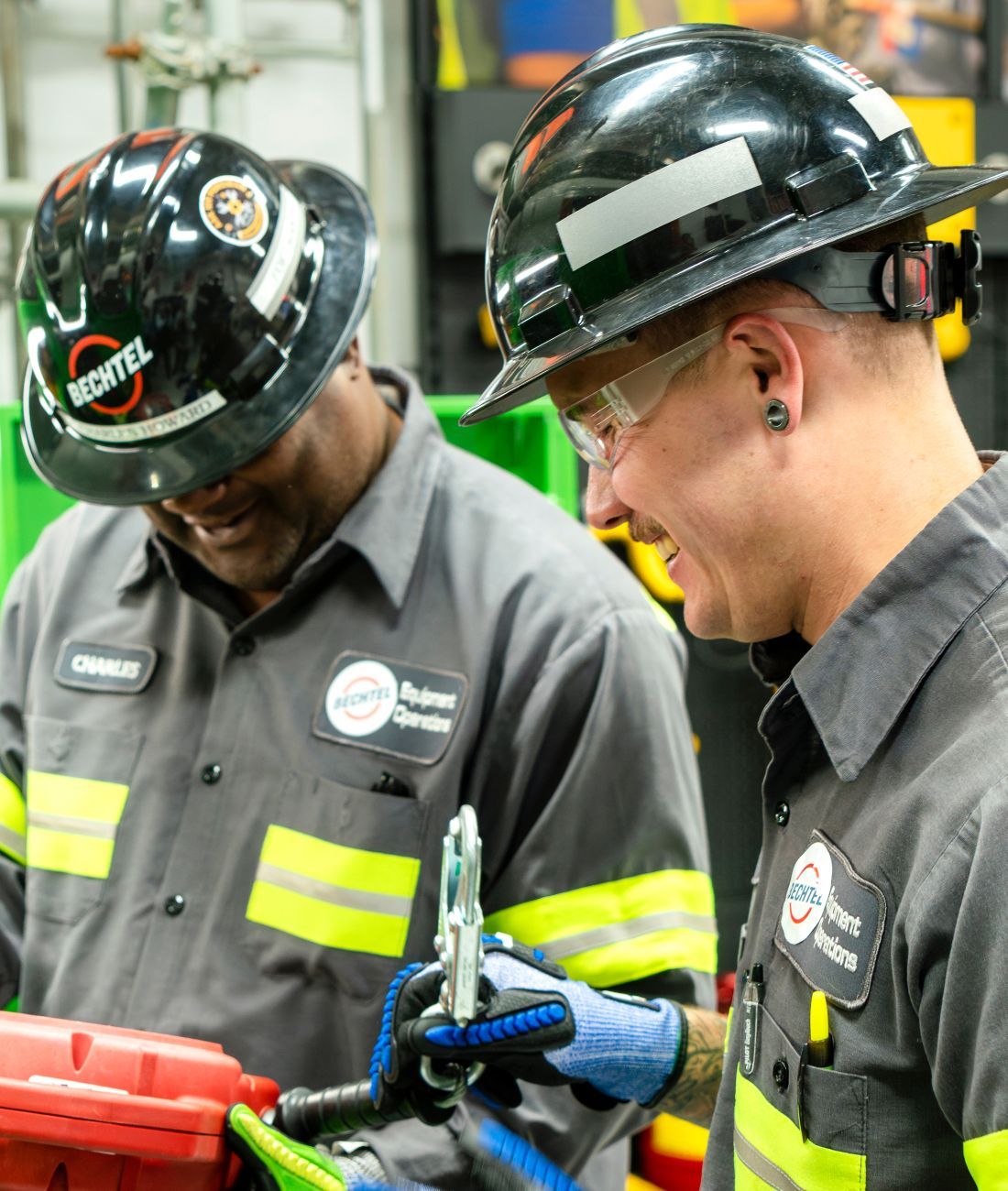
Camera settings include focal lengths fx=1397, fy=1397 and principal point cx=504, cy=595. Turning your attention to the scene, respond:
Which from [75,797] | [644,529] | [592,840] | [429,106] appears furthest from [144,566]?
[429,106]

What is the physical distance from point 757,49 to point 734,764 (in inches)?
122

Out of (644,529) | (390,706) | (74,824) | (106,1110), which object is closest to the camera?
(644,529)

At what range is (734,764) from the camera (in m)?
4.02

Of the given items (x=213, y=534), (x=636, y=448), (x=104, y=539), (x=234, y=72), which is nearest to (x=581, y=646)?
(x=213, y=534)

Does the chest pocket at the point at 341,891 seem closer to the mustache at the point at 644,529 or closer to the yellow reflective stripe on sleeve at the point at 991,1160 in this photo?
the mustache at the point at 644,529

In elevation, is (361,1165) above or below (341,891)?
below

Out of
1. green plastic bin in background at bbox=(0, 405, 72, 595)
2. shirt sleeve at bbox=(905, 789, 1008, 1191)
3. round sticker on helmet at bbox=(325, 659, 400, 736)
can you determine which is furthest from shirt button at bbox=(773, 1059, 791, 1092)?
green plastic bin in background at bbox=(0, 405, 72, 595)

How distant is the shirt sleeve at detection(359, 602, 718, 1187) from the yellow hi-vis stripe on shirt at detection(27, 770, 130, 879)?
19.8 inches

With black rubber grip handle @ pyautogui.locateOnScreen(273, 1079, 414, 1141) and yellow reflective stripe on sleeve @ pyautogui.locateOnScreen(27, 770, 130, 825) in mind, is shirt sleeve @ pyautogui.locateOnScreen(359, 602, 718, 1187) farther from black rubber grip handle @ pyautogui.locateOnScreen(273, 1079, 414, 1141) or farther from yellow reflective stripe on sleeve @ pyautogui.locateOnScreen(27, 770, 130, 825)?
yellow reflective stripe on sleeve @ pyautogui.locateOnScreen(27, 770, 130, 825)

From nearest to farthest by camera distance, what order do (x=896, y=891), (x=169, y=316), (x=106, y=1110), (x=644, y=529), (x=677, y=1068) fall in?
1. (x=896, y=891)
2. (x=644, y=529)
3. (x=106, y=1110)
4. (x=677, y=1068)
5. (x=169, y=316)

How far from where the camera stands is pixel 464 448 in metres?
2.83

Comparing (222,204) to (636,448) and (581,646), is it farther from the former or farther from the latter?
Answer: (636,448)

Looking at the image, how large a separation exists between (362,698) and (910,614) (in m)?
0.91

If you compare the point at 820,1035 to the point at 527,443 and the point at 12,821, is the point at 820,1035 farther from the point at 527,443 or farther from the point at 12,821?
the point at 527,443
